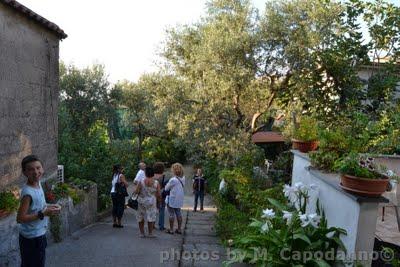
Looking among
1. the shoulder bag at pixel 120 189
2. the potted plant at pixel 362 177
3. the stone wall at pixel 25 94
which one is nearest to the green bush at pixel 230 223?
the shoulder bag at pixel 120 189

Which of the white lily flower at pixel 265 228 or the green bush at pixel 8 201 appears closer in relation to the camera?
the white lily flower at pixel 265 228

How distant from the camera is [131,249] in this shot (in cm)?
663

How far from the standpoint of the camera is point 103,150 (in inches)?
535

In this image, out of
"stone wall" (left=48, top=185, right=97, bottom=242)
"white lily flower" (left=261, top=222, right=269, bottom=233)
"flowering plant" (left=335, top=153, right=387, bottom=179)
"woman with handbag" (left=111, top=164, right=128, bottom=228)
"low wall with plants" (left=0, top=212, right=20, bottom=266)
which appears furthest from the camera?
"woman with handbag" (left=111, top=164, right=128, bottom=228)

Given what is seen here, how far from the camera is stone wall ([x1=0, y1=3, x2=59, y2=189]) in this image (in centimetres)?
602

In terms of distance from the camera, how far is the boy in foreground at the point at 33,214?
3.94 meters

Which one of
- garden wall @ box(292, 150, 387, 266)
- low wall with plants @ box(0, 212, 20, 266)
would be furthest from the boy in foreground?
garden wall @ box(292, 150, 387, 266)

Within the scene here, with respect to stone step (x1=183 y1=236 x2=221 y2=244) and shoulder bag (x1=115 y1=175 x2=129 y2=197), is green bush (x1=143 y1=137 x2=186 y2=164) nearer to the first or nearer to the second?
shoulder bag (x1=115 y1=175 x2=129 y2=197)

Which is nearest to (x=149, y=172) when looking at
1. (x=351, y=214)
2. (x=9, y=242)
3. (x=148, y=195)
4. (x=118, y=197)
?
(x=148, y=195)

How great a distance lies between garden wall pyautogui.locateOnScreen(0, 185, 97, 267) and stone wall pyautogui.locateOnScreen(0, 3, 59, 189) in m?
0.88

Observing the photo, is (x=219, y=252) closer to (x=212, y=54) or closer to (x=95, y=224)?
(x=95, y=224)

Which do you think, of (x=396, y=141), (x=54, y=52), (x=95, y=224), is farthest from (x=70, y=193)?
(x=396, y=141)

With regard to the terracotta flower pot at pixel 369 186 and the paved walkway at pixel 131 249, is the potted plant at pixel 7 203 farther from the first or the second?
the terracotta flower pot at pixel 369 186

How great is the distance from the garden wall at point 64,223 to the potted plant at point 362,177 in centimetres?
429
